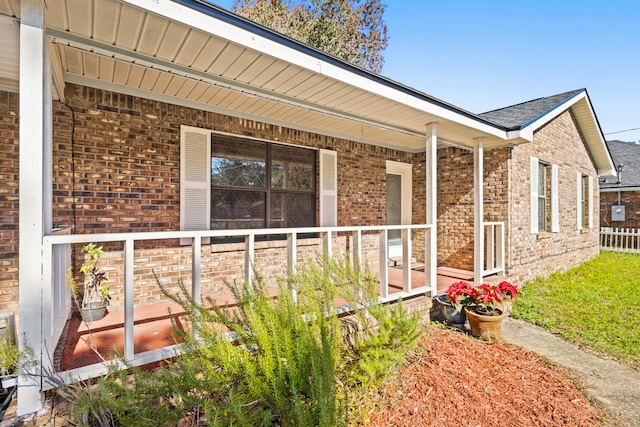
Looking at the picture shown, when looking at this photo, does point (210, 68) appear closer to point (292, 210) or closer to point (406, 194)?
point (292, 210)

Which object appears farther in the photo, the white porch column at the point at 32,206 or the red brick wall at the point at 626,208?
the red brick wall at the point at 626,208

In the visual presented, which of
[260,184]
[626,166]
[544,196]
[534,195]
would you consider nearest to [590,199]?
[544,196]

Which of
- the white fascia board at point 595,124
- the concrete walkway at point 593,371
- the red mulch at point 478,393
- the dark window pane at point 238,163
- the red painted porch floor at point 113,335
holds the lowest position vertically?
the concrete walkway at point 593,371

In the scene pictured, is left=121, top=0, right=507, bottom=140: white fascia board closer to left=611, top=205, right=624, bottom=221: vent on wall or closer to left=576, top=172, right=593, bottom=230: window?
left=576, top=172, right=593, bottom=230: window

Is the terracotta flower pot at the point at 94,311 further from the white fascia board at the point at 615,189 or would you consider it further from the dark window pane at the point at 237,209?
the white fascia board at the point at 615,189

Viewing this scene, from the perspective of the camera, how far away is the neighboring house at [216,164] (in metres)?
2.17

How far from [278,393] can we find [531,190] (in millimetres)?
6661

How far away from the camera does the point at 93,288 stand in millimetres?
3582

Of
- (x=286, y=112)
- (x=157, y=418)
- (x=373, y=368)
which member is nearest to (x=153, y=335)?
(x=157, y=418)

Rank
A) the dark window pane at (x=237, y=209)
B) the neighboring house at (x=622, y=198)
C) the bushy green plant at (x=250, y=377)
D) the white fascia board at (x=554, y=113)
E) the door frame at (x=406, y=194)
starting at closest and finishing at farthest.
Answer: the bushy green plant at (x=250, y=377)
the dark window pane at (x=237, y=209)
the white fascia board at (x=554, y=113)
the door frame at (x=406, y=194)
the neighboring house at (x=622, y=198)

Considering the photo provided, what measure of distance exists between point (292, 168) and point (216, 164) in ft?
4.40

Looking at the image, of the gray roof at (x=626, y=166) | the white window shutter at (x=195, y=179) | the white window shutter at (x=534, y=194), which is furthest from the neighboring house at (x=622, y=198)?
the white window shutter at (x=195, y=179)

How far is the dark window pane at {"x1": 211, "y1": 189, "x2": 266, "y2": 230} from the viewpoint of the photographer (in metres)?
4.59

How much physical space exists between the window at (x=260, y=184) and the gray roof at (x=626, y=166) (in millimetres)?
13965
